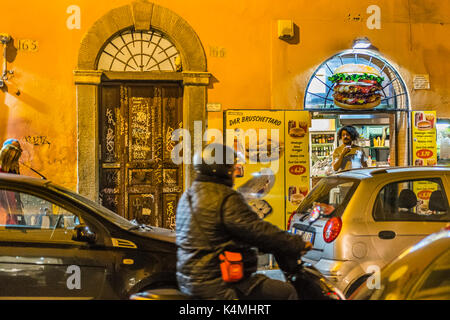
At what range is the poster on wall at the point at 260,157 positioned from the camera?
1012cm

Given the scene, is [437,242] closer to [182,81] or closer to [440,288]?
[440,288]

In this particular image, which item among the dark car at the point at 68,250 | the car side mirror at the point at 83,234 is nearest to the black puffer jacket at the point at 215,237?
the dark car at the point at 68,250

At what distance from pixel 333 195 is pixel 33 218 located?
3359mm

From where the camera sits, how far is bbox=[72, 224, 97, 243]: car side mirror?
4988mm

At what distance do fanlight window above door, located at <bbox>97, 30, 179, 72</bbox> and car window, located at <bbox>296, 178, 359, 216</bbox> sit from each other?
5070 millimetres

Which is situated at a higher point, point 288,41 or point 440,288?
point 288,41

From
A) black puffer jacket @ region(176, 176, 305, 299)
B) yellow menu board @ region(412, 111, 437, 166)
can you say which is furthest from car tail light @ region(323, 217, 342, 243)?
yellow menu board @ region(412, 111, 437, 166)

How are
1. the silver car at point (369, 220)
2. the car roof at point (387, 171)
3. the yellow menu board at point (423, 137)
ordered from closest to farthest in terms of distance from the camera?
the silver car at point (369, 220) → the car roof at point (387, 171) → the yellow menu board at point (423, 137)

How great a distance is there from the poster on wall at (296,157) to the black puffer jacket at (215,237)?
6669mm

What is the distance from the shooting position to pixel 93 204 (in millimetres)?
5656

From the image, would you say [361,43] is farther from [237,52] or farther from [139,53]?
[139,53]

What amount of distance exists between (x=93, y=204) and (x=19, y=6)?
20.1ft

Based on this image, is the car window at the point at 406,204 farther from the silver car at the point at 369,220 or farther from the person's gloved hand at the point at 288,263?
the person's gloved hand at the point at 288,263
